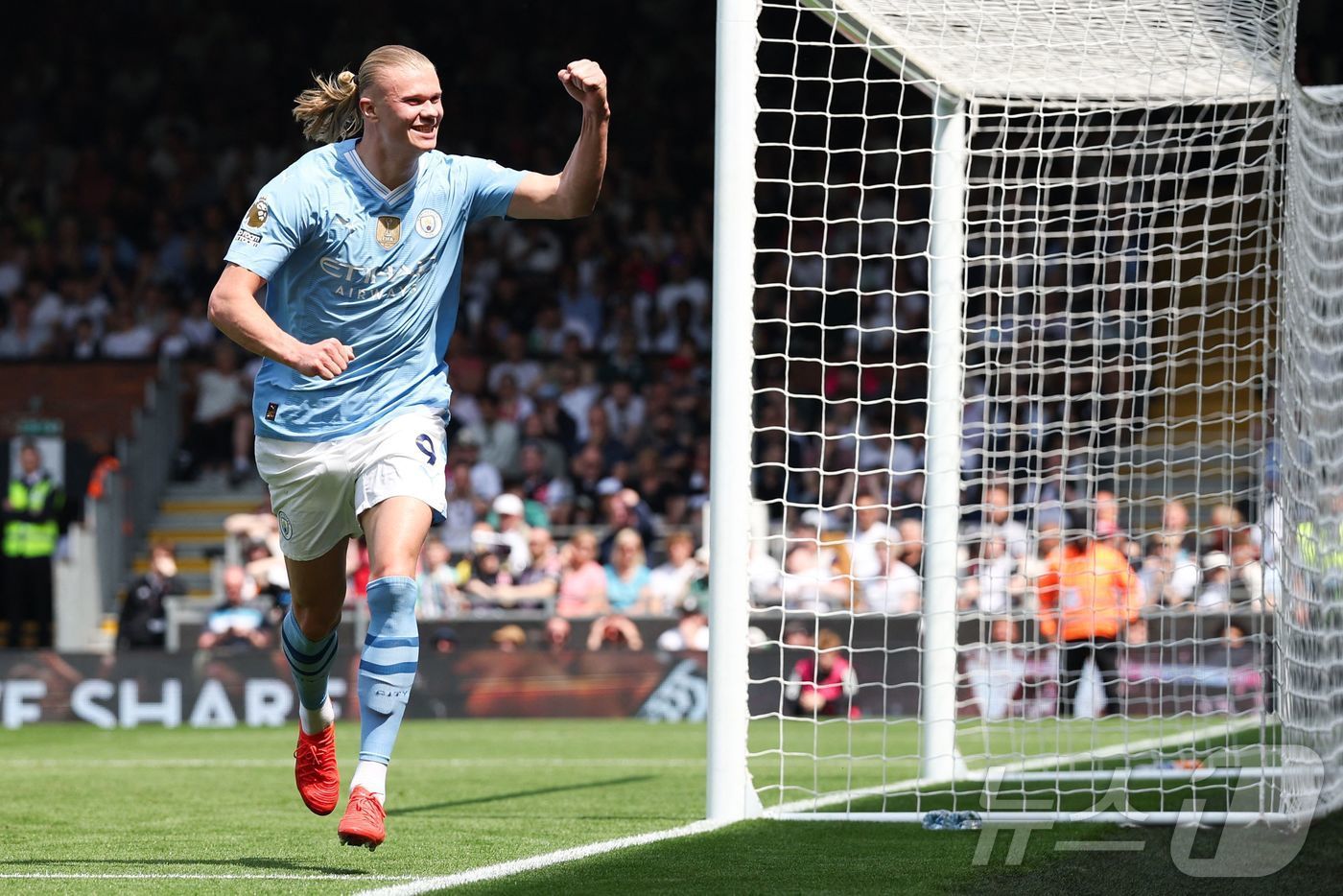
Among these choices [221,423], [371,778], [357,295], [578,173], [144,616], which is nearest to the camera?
[371,778]

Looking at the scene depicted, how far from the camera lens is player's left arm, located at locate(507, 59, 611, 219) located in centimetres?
502

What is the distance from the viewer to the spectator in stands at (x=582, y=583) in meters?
14.6

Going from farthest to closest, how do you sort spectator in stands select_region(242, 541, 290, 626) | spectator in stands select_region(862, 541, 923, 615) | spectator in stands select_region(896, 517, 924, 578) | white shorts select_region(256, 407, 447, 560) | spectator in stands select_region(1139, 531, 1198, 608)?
spectator in stands select_region(242, 541, 290, 626) → spectator in stands select_region(896, 517, 924, 578) → spectator in stands select_region(862, 541, 923, 615) → spectator in stands select_region(1139, 531, 1198, 608) → white shorts select_region(256, 407, 447, 560)

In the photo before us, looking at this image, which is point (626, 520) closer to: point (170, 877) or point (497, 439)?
point (497, 439)

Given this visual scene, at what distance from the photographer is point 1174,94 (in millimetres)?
7566

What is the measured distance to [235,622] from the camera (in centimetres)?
1443

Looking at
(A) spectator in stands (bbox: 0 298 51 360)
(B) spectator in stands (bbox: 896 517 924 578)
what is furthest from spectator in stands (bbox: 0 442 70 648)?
(B) spectator in stands (bbox: 896 517 924 578)

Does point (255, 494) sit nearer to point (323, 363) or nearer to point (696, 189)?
point (696, 189)

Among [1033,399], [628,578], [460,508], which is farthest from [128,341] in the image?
[1033,399]

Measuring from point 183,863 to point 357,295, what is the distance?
63.8 inches

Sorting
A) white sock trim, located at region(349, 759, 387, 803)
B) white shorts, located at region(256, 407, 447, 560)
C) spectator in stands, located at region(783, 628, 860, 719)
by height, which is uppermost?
white shorts, located at region(256, 407, 447, 560)

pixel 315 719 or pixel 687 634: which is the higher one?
pixel 315 719

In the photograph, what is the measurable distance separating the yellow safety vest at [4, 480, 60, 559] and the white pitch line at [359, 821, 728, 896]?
1175 centimetres

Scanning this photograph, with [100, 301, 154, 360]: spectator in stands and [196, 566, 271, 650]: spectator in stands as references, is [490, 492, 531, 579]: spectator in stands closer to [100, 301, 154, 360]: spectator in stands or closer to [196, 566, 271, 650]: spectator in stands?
[196, 566, 271, 650]: spectator in stands
